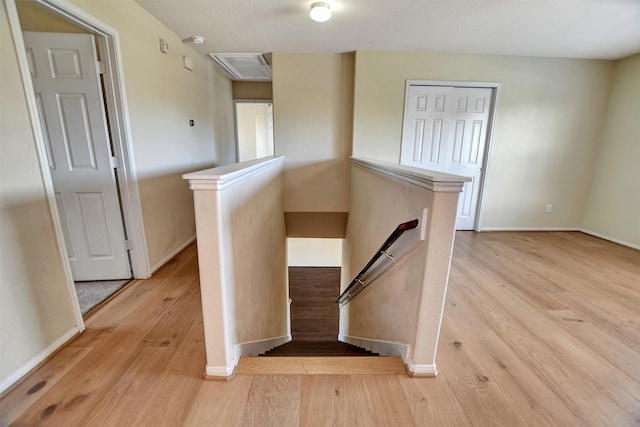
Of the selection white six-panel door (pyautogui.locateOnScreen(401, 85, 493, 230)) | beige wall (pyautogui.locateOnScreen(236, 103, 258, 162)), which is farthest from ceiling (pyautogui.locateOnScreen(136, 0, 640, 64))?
beige wall (pyautogui.locateOnScreen(236, 103, 258, 162))

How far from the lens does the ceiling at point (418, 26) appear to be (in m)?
2.19

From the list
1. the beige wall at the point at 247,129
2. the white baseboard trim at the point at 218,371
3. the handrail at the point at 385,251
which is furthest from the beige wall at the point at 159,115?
the beige wall at the point at 247,129

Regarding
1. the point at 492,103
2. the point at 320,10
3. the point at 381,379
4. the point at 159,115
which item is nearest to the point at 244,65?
the point at 159,115

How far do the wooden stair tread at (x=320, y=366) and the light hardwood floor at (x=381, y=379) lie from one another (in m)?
0.04

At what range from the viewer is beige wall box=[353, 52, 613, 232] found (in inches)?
132

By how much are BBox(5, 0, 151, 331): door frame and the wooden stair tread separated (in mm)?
1172

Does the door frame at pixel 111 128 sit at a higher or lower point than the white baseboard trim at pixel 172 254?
higher

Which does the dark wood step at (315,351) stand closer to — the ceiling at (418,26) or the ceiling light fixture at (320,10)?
the ceiling light fixture at (320,10)

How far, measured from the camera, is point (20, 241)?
128cm

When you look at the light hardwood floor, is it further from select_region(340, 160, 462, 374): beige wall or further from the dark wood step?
the dark wood step

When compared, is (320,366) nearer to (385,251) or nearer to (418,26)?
(385,251)

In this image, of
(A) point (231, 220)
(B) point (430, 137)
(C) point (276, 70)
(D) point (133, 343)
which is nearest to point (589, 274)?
(B) point (430, 137)

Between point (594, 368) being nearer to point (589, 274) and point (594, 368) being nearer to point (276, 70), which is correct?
point (589, 274)

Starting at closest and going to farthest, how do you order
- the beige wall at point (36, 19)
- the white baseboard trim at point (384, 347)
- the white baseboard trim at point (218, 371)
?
the white baseboard trim at point (218, 371) → the white baseboard trim at point (384, 347) → the beige wall at point (36, 19)
